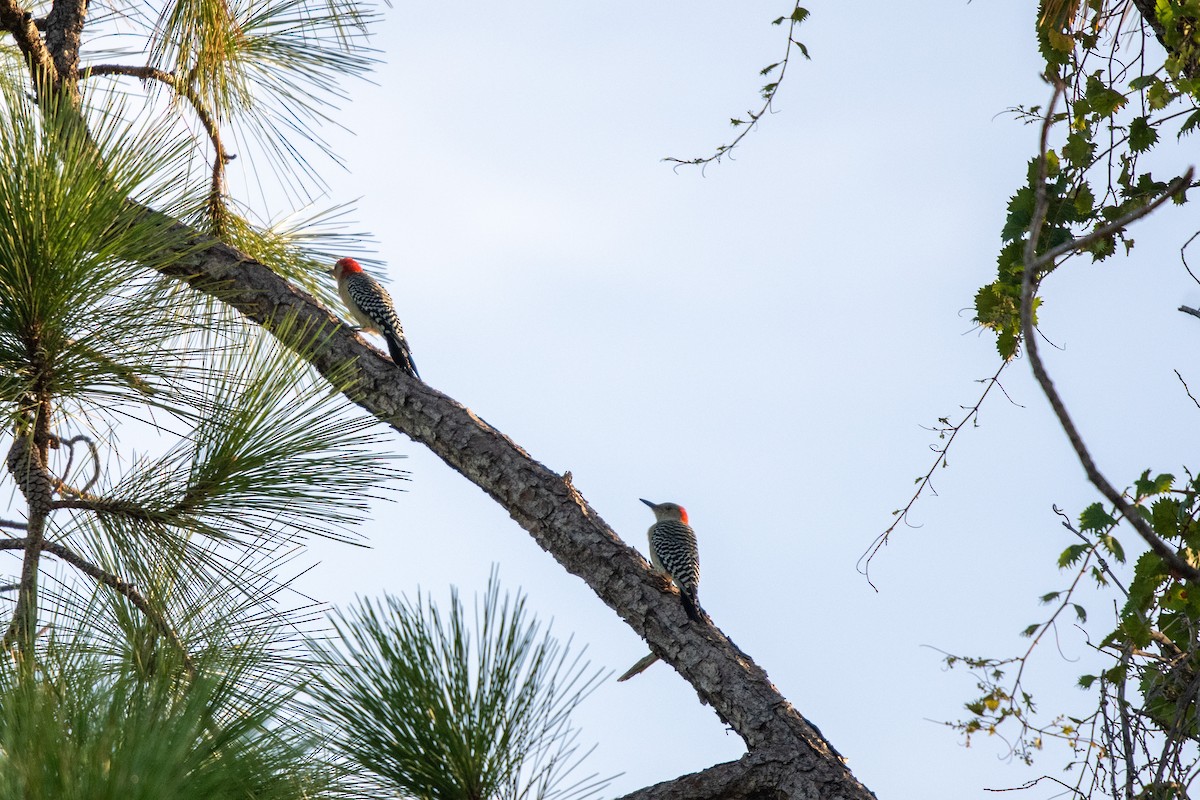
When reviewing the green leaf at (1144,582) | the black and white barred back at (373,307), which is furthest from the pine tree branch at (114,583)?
the black and white barred back at (373,307)

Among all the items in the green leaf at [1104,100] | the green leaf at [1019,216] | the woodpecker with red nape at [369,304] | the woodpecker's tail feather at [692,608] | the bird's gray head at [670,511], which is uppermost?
the woodpecker with red nape at [369,304]

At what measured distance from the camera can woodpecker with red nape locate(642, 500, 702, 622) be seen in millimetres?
2795

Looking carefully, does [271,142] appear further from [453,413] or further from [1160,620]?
[1160,620]

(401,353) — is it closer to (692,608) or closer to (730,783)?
(692,608)

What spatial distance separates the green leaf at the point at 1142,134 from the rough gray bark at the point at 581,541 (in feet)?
4.26

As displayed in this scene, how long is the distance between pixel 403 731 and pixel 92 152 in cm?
110

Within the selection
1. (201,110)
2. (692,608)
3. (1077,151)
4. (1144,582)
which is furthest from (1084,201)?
(201,110)

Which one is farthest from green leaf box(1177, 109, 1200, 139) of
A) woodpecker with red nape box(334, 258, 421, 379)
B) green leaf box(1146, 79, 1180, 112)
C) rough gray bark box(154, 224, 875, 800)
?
woodpecker with red nape box(334, 258, 421, 379)

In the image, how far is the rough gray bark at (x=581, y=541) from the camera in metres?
2.35

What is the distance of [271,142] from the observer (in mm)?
3400

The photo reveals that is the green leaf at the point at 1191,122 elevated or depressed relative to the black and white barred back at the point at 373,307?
depressed

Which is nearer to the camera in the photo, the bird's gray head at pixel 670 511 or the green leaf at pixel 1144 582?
the green leaf at pixel 1144 582

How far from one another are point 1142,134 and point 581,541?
1472 millimetres

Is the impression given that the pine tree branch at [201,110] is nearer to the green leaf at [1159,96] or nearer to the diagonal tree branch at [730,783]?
the diagonal tree branch at [730,783]
